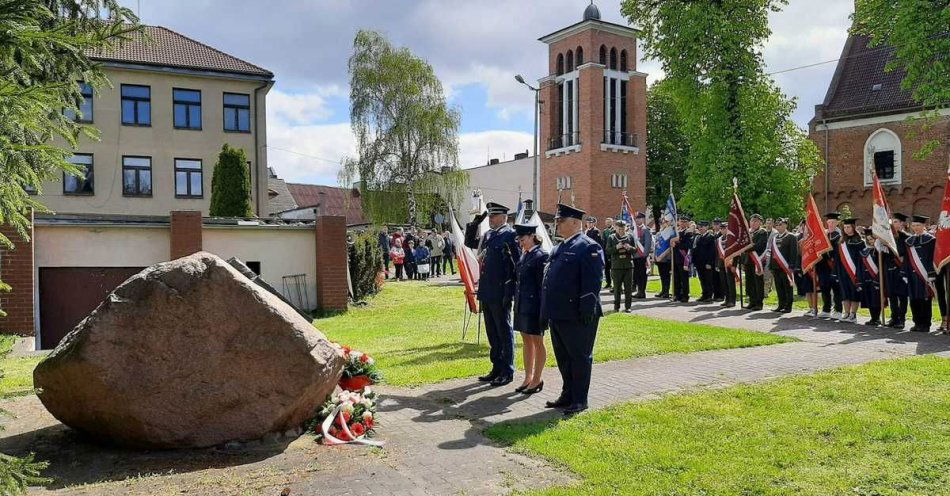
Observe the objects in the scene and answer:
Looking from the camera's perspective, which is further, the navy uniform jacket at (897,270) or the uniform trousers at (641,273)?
the uniform trousers at (641,273)

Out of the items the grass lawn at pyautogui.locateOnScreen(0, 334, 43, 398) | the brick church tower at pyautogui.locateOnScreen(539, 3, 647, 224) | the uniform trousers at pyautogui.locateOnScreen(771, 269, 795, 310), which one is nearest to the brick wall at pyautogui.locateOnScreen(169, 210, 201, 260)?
the grass lawn at pyautogui.locateOnScreen(0, 334, 43, 398)

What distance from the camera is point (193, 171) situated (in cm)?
3175

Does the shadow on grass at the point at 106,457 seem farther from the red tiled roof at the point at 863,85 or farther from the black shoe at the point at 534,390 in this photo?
the red tiled roof at the point at 863,85

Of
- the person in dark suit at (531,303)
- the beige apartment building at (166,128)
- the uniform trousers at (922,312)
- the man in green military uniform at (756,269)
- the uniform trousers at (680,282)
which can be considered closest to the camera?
the person in dark suit at (531,303)

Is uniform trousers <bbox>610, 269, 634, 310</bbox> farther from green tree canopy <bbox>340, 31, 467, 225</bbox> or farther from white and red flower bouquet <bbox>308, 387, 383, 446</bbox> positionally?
green tree canopy <bbox>340, 31, 467, 225</bbox>

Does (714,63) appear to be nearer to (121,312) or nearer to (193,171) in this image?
(193,171)

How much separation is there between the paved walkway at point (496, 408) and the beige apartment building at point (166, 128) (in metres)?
25.3

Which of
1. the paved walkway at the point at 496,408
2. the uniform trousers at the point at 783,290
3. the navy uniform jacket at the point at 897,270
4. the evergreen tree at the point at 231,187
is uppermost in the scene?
the evergreen tree at the point at 231,187

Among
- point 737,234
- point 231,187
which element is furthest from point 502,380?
point 231,187

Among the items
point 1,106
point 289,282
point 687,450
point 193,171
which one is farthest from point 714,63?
point 1,106

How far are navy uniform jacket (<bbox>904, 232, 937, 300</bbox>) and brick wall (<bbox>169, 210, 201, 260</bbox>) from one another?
13.9 m

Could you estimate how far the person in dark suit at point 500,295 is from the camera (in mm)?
8625

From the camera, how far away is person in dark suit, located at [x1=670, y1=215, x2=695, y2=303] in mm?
17641

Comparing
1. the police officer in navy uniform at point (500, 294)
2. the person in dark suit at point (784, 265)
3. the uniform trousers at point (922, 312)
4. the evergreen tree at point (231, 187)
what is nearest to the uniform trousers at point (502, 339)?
the police officer in navy uniform at point (500, 294)
